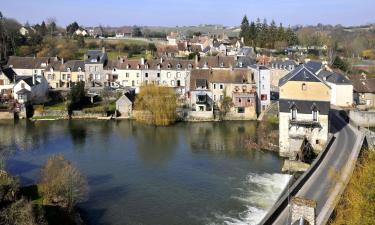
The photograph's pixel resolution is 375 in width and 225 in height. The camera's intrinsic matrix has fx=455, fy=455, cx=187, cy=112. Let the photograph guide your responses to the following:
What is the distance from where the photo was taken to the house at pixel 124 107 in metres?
44.0

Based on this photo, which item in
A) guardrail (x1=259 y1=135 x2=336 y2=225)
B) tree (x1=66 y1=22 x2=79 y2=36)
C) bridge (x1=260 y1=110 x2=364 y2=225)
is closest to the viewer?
guardrail (x1=259 y1=135 x2=336 y2=225)

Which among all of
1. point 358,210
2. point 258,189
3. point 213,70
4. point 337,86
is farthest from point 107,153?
point 337,86

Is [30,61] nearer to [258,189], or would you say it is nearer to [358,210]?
[258,189]

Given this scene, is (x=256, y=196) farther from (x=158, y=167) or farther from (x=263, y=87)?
(x=263, y=87)

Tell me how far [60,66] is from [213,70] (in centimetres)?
2005

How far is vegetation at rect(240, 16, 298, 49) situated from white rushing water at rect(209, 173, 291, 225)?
184 feet

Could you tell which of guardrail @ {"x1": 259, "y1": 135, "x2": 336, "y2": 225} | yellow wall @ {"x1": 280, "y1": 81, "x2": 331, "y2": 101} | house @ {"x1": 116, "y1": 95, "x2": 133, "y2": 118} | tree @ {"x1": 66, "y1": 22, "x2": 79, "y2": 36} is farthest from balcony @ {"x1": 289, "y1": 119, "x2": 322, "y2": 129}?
tree @ {"x1": 66, "y1": 22, "x2": 79, "y2": 36}

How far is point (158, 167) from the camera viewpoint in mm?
29141

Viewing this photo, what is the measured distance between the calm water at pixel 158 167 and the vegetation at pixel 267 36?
41.9 meters

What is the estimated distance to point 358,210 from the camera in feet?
46.5

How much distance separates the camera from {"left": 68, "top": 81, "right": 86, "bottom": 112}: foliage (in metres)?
44.8

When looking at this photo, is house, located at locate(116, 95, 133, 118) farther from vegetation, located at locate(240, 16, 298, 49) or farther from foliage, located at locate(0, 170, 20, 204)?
vegetation, located at locate(240, 16, 298, 49)

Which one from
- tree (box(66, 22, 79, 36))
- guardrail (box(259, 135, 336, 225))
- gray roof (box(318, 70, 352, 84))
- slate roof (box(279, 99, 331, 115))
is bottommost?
guardrail (box(259, 135, 336, 225))

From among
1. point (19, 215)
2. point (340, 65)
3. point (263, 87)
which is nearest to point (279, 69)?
point (340, 65)
